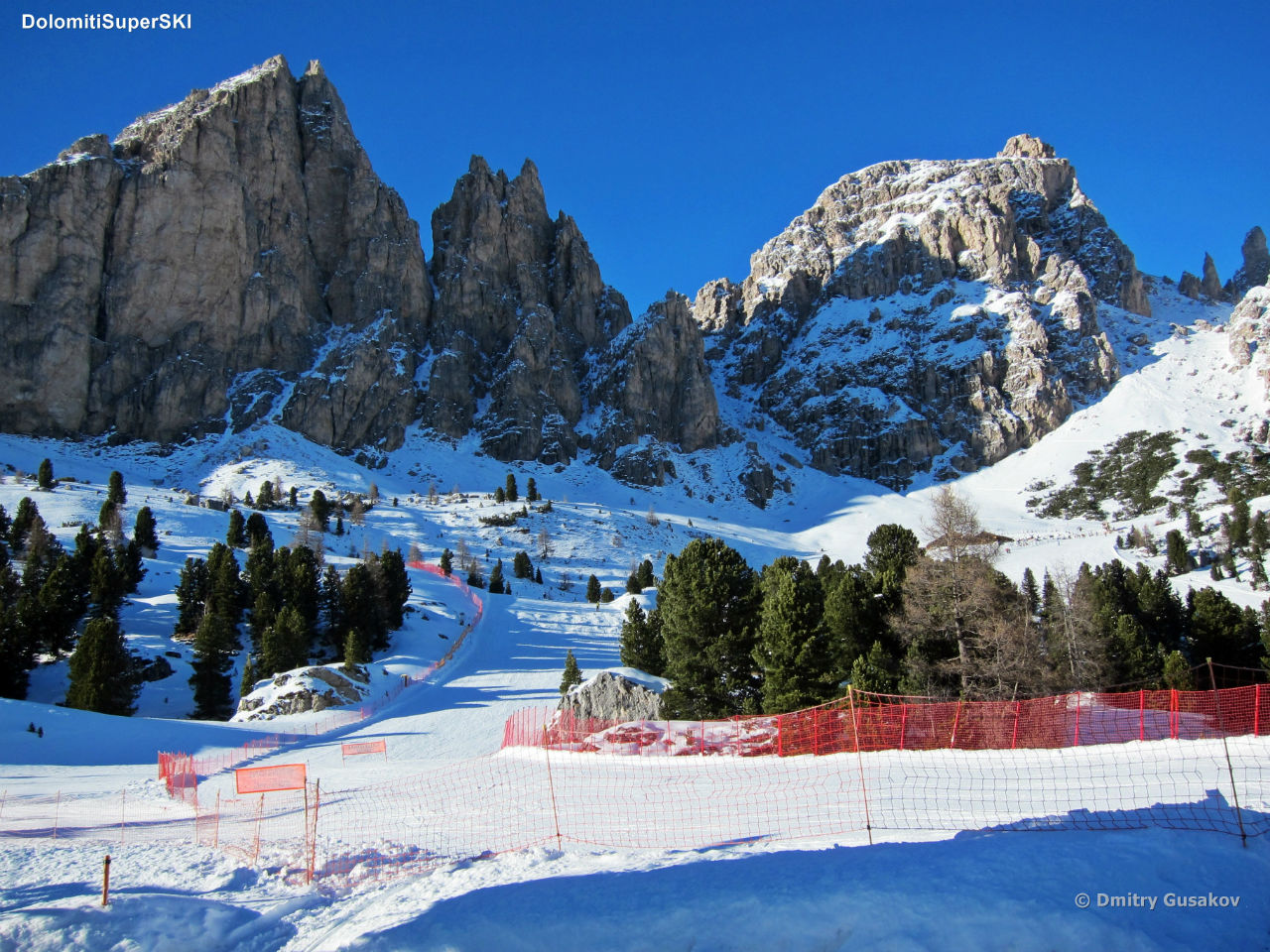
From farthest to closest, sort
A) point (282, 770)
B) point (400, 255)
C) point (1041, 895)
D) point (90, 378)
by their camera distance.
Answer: point (400, 255) → point (90, 378) → point (282, 770) → point (1041, 895)

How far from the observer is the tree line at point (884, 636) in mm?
22172

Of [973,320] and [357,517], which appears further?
[973,320]

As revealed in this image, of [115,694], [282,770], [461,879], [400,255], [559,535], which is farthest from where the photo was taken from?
[400,255]

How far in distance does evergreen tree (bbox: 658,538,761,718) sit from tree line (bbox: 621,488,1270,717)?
0.04 meters

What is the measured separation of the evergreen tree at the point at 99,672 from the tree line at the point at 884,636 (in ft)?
81.5

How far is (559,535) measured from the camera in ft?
335

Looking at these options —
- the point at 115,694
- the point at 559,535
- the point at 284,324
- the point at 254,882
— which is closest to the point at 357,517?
the point at 559,535

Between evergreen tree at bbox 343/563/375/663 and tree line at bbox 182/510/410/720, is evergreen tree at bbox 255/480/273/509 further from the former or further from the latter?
evergreen tree at bbox 343/563/375/663

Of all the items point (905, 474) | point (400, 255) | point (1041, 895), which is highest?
point (400, 255)

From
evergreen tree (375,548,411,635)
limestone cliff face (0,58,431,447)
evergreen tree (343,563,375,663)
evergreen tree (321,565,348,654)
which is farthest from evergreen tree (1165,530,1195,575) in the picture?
limestone cliff face (0,58,431,447)

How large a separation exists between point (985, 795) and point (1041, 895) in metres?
6.22

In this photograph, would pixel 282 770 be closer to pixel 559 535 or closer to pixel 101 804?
pixel 101 804

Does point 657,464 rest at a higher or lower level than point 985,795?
higher

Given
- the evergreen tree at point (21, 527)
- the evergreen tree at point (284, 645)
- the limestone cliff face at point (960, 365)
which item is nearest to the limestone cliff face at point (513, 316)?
the limestone cliff face at point (960, 365)
